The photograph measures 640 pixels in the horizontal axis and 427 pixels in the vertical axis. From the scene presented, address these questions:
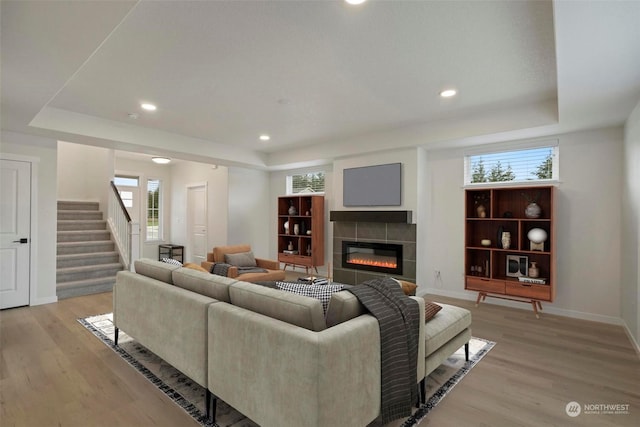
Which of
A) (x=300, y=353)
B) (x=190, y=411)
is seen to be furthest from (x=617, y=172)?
(x=190, y=411)

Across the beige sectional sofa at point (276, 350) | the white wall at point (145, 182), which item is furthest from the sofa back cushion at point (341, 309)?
the white wall at point (145, 182)

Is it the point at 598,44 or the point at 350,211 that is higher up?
the point at 598,44

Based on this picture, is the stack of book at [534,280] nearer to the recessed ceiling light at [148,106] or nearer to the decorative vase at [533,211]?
the decorative vase at [533,211]

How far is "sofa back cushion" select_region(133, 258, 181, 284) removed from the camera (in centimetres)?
283

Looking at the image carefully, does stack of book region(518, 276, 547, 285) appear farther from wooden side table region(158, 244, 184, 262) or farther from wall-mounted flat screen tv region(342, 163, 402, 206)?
wooden side table region(158, 244, 184, 262)

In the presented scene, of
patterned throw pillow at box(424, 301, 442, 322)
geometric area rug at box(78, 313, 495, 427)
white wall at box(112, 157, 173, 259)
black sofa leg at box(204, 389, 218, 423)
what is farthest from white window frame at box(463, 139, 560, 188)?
white wall at box(112, 157, 173, 259)

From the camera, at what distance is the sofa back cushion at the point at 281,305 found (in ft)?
5.67

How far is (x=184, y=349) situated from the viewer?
231 cm

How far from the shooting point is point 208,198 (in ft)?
25.0

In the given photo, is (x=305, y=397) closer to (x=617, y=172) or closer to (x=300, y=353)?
(x=300, y=353)

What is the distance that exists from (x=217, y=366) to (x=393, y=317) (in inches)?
44.5

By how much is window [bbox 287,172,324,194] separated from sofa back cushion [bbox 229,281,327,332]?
4977 millimetres

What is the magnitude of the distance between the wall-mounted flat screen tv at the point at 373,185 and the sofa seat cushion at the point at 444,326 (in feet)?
8.90

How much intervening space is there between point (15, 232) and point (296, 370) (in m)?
4.93
